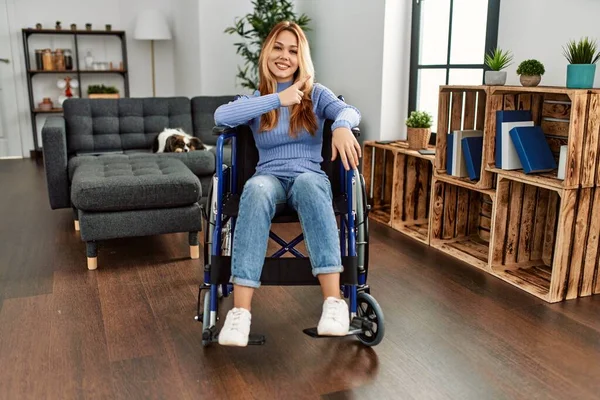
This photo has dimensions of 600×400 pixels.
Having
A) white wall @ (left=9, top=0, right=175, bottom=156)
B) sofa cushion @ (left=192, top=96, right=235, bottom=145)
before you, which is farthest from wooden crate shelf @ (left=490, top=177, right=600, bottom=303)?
white wall @ (left=9, top=0, right=175, bottom=156)

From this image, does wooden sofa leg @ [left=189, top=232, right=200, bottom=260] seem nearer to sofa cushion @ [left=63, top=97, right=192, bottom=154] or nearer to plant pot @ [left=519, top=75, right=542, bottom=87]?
sofa cushion @ [left=63, top=97, right=192, bottom=154]

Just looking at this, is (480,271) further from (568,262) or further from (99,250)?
(99,250)

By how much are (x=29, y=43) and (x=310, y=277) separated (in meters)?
5.54

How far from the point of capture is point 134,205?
2.76 metres

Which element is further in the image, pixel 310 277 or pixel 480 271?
pixel 480 271

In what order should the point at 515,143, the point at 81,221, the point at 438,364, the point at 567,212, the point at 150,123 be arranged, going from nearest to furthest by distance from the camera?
the point at 438,364, the point at 567,212, the point at 515,143, the point at 81,221, the point at 150,123

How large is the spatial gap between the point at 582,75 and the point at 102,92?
5084 mm

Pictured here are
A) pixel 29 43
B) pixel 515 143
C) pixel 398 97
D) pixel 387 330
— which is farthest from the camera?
pixel 29 43

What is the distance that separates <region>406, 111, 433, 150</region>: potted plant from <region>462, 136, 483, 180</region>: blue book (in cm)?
55

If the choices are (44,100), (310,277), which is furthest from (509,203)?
(44,100)

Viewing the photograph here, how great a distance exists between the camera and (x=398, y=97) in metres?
3.84

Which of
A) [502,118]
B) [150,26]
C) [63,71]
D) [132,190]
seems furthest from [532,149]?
[63,71]

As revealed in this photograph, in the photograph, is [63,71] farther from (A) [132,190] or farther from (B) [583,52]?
(B) [583,52]

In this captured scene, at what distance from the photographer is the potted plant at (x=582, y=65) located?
2270mm
